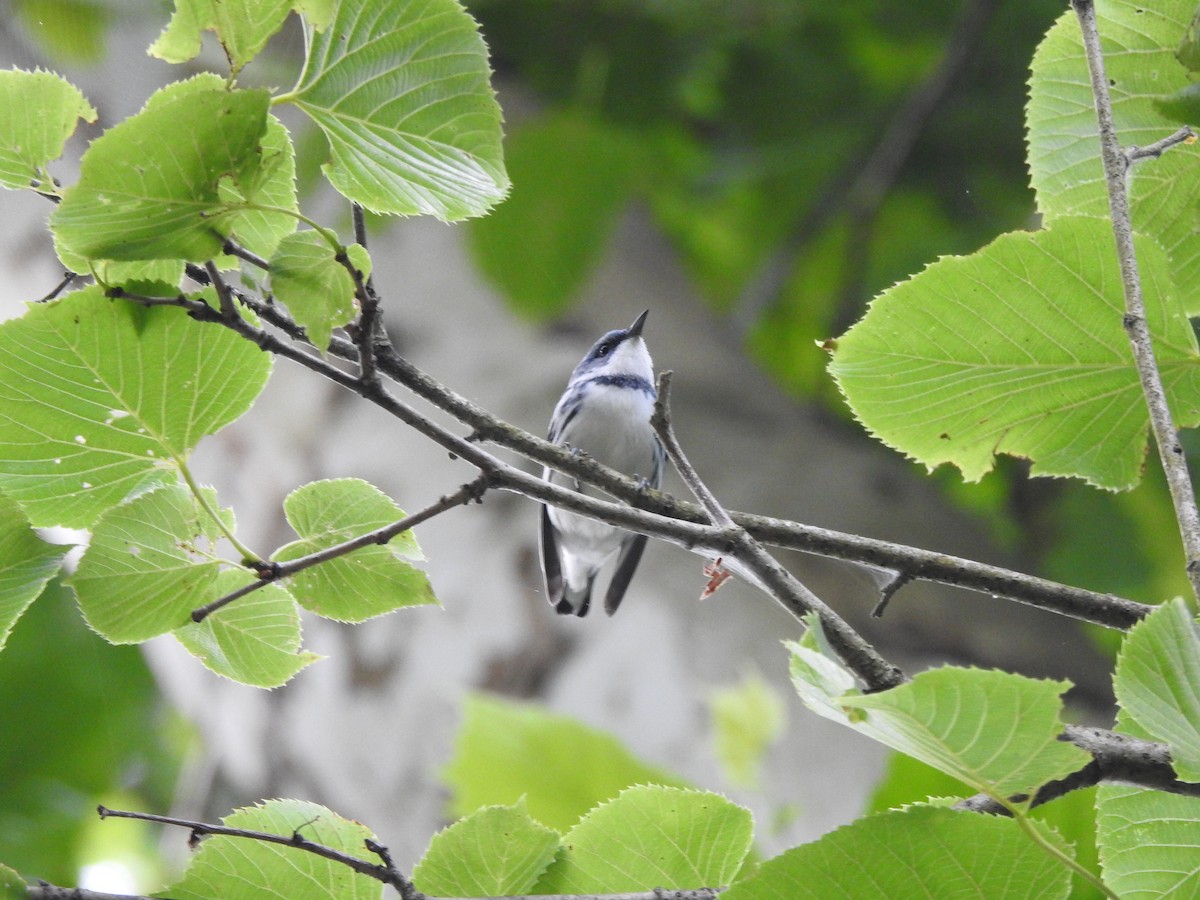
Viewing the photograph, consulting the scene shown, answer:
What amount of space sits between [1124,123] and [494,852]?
457 mm

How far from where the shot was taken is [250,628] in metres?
0.47

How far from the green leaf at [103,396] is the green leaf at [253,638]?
2.5 inches

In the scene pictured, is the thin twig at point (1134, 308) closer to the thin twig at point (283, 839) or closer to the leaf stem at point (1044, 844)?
the leaf stem at point (1044, 844)

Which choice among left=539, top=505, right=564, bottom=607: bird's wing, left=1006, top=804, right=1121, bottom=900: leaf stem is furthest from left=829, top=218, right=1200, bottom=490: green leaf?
left=539, top=505, right=564, bottom=607: bird's wing

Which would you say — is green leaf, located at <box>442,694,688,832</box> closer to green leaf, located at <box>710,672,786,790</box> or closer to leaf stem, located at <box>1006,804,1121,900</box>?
green leaf, located at <box>710,672,786,790</box>

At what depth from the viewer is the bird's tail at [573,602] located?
4.26 feet

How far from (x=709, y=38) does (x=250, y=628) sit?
1.48 metres

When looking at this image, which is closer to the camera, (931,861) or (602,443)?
(931,861)

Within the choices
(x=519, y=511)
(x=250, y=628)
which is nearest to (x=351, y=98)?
(x=250, y=628)

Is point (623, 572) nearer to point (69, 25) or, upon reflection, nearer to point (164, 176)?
point (69, 25)

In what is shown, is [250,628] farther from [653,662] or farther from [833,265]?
[833,265]

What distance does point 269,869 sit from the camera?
43 cm

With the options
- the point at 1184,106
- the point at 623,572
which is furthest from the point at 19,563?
the point at 623,572

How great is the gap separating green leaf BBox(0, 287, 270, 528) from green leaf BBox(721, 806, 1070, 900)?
29 cm
